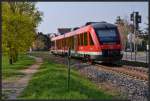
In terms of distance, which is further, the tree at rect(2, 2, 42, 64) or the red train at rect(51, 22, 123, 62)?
the tree at rect(2, 2, 42, 64)

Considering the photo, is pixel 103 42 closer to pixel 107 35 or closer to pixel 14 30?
pixel 107 35

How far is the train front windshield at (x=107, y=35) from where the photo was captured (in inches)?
1441

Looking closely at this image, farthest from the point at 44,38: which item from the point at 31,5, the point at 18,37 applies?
the point at 18,37

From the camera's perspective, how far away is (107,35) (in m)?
36.8

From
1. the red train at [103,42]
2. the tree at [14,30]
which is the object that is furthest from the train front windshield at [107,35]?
the tree at [14,30]

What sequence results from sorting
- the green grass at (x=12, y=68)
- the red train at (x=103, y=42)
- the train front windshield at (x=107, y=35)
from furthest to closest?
the train front windshield at (x=107, y=35) → the red train at (x=103, y=42) → the green grass at (x=12, y=68)

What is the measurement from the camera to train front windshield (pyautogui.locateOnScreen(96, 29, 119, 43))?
36.6m

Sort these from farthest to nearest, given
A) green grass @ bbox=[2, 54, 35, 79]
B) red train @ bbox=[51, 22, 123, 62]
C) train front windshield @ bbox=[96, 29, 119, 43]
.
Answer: train front windshield @ bbox=[96, 29, 119, 43], red train @ bbox=[51, 22, 123, 62], green grass @ bbox=[2, 54, 35, 79]

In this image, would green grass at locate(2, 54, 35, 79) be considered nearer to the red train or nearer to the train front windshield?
the red train

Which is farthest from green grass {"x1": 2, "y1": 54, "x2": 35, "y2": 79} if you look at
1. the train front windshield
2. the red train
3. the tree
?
the train front windshield

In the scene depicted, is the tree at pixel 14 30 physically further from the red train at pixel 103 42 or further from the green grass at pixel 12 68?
the red train at pixel 103 42

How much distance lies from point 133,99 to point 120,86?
480 centimetres

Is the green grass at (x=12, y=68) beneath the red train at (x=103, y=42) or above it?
beneath

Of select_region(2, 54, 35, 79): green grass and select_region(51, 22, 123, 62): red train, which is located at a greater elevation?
select_region(51, 22, 123, 62): red train
